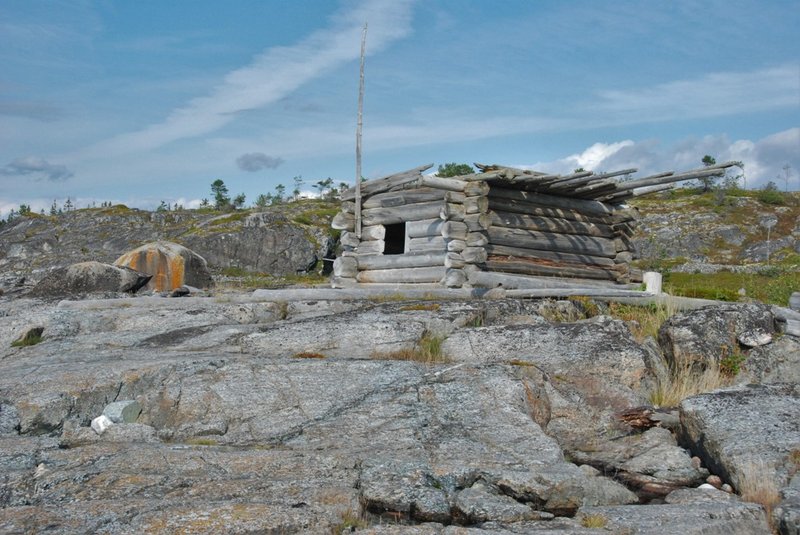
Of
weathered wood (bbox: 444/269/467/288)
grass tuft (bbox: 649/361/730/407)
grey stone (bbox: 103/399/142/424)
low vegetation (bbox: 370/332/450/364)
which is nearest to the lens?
grey stone (bbox: 103/399/142/424)

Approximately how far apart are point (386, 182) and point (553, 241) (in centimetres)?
428

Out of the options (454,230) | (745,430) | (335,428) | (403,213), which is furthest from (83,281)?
(745,430)

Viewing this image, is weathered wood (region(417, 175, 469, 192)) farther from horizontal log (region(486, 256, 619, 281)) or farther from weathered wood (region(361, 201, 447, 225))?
horizontal log (region(486, 256, 619, 281))

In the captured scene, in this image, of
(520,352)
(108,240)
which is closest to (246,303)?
(520,352)

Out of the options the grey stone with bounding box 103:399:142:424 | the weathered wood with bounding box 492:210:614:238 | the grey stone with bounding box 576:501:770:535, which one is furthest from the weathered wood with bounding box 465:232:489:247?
the grey stone with bounding box 576:501:770:535

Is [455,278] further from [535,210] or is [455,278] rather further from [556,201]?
[556,201]

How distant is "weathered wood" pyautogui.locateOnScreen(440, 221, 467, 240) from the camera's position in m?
17.8

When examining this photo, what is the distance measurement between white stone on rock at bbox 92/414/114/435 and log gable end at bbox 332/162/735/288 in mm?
9693

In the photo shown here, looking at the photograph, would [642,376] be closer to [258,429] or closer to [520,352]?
[520,352]

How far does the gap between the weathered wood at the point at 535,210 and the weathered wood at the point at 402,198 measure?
4.23 ft

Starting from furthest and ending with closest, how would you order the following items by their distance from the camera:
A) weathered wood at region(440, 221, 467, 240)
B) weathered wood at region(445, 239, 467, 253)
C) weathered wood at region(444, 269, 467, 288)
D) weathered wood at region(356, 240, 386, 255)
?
weathered wood at region(356, 240, 386, 255), weathered wood at region(440, 221, 467, 240), weathered wood at region(445, 239, 467, 253), weathered wood at region(444, 269, 467, 288)

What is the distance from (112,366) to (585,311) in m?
8.43

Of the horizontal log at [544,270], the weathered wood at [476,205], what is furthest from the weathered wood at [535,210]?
the horizontal log at [544,270]

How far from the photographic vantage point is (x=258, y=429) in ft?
29.4
